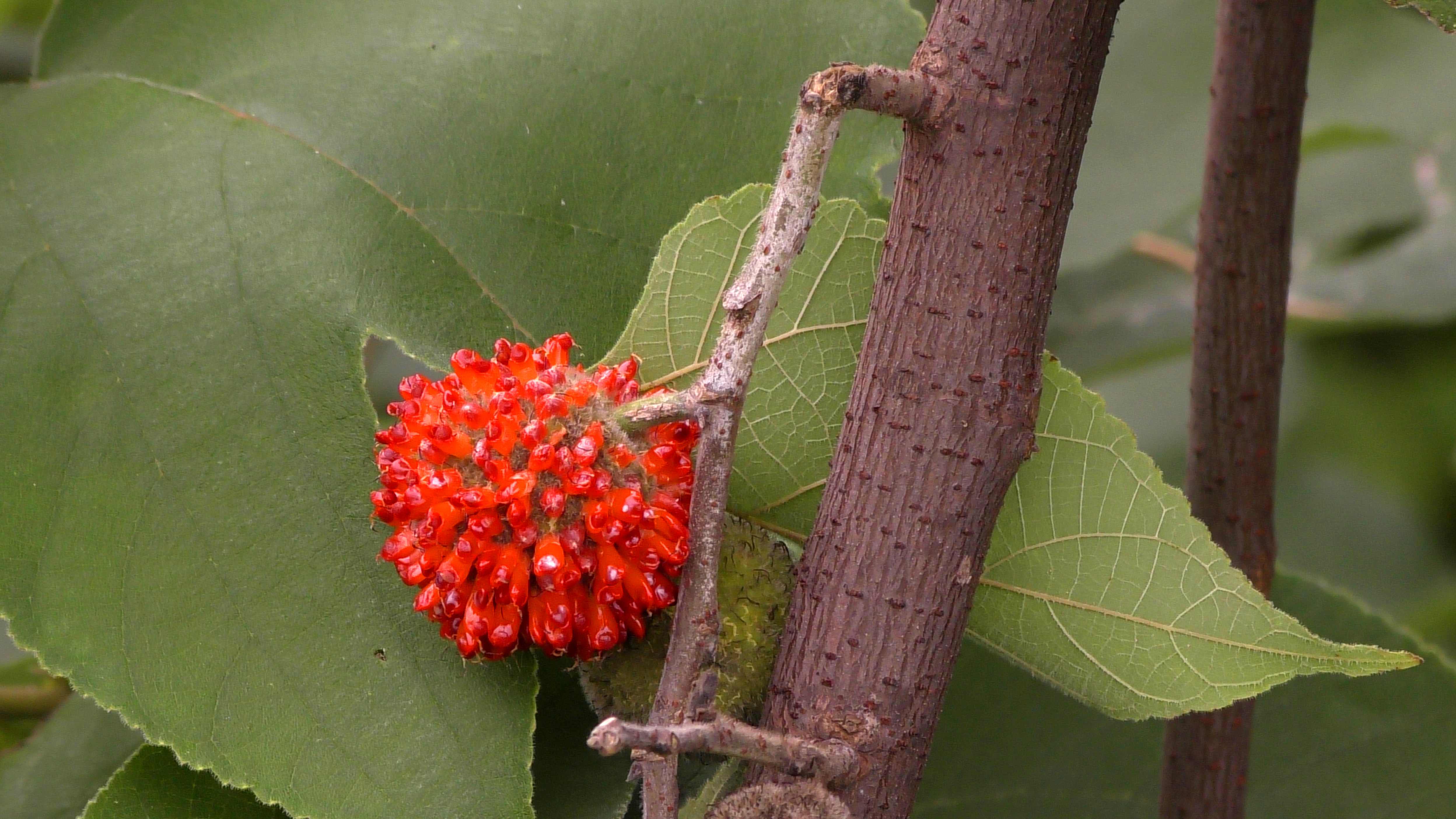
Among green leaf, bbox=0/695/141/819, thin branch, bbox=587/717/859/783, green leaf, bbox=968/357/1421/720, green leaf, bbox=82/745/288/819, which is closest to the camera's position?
thin branch, bbox=587/717/859/783

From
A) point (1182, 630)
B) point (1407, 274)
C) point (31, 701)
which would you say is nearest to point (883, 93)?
point (1182, 630)

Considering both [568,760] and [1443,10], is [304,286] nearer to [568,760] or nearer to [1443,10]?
[568,760]

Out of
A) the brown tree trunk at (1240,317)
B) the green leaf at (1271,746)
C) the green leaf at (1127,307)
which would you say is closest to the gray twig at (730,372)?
the brown tree trunk at (1240,317)

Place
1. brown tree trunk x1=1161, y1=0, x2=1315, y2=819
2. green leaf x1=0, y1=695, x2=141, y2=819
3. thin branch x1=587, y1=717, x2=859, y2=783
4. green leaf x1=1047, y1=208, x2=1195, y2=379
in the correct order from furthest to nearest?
green leaf x1=1047, y1=208, x2=1195, y2=379 < green leaf x1=0, y1=695, x2=141, y2=819 < brown tree trunk x1=1161, y1=0, x2=1315, y2=819 < thin branch x1=587, y1=717, x2=859, y2=783

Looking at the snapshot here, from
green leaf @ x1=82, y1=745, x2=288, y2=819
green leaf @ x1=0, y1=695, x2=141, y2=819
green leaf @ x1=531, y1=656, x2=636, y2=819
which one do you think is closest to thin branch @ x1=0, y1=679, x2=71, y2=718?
green leaf @ x1=0, y1=695, x2=141, y2=819

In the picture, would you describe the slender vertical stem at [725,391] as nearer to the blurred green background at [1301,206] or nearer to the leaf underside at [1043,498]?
the leaf underside at [1043,498]

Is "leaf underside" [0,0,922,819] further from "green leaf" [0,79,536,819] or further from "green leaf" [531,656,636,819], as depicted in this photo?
"green leaf" [531,656,636,819]
